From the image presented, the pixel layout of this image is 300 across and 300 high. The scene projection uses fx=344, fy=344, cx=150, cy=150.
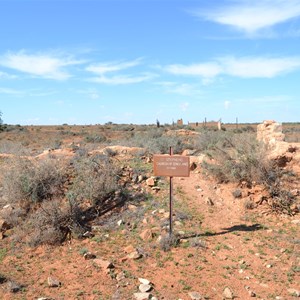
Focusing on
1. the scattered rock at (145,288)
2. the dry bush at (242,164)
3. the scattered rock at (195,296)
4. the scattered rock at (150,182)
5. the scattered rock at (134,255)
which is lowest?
the scattered rock at (195,296)

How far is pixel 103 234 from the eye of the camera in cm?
770

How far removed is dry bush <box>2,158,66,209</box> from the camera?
346 inches

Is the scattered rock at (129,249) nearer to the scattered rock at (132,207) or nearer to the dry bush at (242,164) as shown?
the scattered rock at (132,207)

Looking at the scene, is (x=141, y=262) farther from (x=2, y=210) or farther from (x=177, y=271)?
(x=2, y=210)

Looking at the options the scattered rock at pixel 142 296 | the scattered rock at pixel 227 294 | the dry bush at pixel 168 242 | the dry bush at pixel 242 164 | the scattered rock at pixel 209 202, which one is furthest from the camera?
the dry bush at pixel 242 164

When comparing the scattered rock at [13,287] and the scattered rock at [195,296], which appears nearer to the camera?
the scattered rock at [195,296]

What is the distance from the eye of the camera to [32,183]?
28.8 feet

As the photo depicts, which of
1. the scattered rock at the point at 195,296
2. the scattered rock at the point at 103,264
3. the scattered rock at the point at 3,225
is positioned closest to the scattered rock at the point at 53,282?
the scattered rock at the point at 103,264

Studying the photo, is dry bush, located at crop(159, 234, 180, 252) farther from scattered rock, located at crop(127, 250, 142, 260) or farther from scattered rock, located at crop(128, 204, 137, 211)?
scattered rock, located at crop(128, 204, 137, 211)

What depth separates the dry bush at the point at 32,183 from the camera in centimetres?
880

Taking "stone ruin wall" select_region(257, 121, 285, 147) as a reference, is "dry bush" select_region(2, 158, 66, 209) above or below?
below

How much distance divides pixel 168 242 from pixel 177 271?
0.84 metres

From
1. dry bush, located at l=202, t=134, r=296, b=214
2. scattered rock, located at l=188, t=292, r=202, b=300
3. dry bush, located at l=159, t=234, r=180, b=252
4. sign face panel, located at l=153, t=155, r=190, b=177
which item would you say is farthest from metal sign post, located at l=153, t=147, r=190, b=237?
dry bush, located at l=202, t=134, r=296, b=214

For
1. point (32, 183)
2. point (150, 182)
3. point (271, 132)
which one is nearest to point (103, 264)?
point (32, 183)
